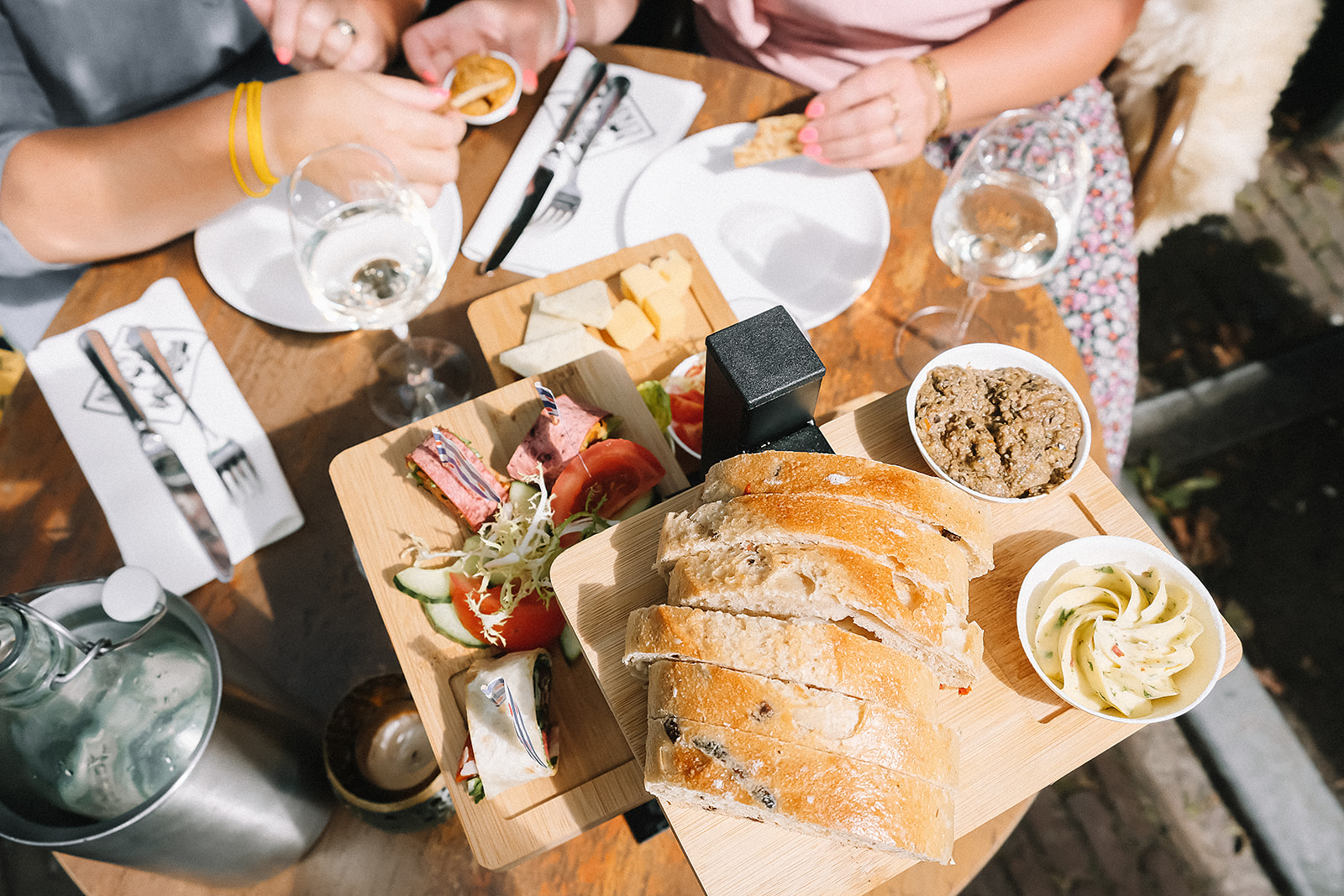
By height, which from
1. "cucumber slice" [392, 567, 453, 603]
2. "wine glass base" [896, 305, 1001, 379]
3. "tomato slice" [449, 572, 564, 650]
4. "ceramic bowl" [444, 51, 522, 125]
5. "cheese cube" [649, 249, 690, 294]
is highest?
"ceramic bowl" [444, 51, 522, 125]

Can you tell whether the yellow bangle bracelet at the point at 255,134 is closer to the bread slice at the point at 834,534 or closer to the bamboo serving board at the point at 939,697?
the bamboo serving board at the point at 939,697

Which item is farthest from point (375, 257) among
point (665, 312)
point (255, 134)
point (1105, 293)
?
point (1105, 293)

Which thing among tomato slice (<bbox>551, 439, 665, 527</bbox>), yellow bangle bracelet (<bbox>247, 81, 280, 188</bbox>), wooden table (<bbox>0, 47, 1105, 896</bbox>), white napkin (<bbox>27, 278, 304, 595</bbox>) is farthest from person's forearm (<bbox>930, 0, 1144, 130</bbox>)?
white napkin (<bbox>27, 278, 304, 595</bbox>)

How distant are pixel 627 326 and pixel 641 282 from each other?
10 cm

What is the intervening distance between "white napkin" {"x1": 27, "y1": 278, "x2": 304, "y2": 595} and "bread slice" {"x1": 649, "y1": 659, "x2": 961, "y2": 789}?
96cm

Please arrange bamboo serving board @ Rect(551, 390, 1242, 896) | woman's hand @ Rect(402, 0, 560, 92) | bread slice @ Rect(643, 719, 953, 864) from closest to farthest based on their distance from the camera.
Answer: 1. bread slice @ Rect(643, 719, 953, 864)
2. bamboo serving board @ Rect(551, 390, 1242, 896)
3. woman's hand @ Rect(402, 0, 560, 92)

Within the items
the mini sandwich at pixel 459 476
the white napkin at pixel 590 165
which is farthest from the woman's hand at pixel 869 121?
the mini sandwich at pixel 459 476

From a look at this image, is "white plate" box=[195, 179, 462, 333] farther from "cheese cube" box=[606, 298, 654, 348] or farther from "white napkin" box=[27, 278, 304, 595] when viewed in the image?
"cheese cube" box=[606, 298, 654, 348]

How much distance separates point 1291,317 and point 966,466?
3226mm

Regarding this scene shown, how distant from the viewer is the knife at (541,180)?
1739 millimetres

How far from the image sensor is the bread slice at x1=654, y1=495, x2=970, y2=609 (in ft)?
3.21

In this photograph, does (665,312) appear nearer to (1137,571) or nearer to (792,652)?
(792,652)

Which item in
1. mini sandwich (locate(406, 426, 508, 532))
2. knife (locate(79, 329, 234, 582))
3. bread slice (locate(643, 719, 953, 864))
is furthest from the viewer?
knife (locate(79, 329, 234, 582))

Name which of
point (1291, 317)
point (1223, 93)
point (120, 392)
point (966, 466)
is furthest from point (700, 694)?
point (1291, 317)
